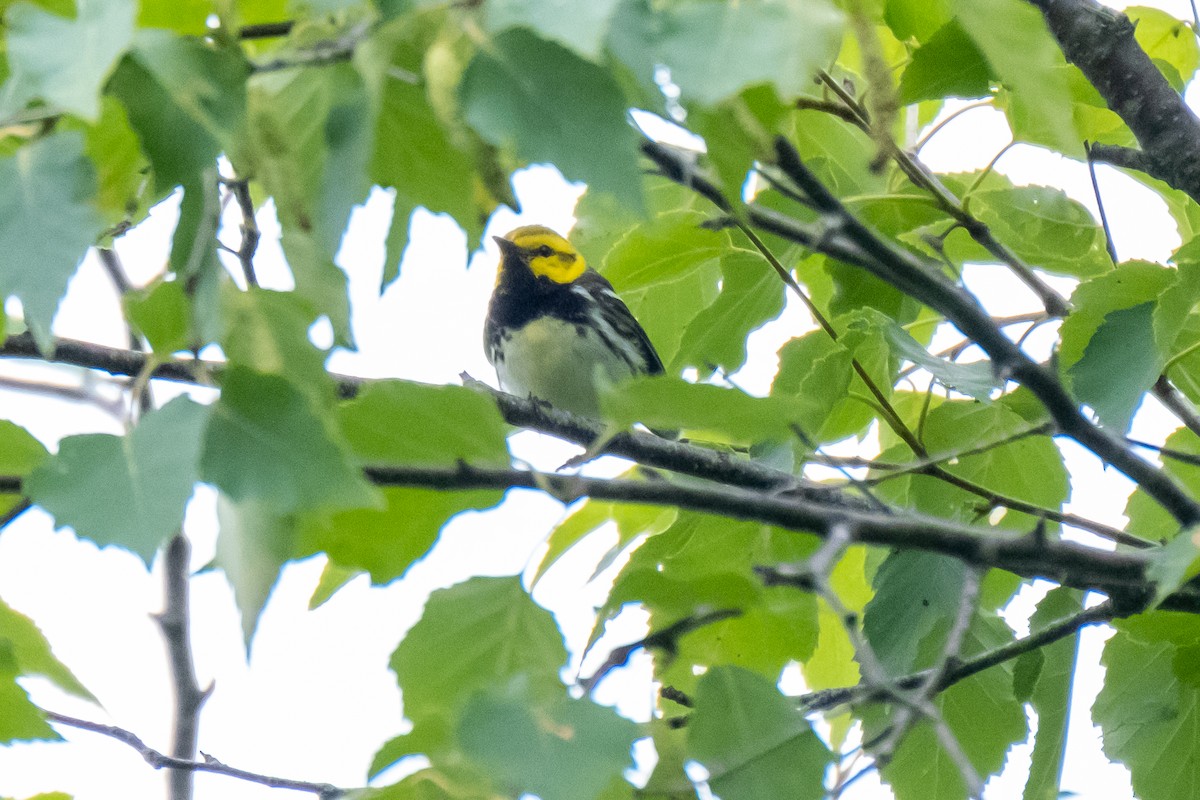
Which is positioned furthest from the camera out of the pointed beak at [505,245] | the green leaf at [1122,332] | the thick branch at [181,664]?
the pointed beak at [505,245]

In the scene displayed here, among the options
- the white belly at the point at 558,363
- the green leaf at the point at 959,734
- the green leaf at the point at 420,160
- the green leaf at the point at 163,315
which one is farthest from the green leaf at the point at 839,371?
the white belly at the point at 558,363

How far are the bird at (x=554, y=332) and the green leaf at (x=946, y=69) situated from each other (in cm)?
170

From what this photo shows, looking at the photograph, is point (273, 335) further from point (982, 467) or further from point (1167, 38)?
point (1167, 38)

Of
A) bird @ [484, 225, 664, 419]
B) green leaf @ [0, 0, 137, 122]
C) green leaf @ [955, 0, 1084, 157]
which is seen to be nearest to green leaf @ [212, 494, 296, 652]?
green leaf @ [0, 0, 137, 122]

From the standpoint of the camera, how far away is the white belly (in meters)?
2.92

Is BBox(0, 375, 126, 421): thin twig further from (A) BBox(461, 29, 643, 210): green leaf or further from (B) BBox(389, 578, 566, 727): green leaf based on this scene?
(A) BBox(461, 29, 643, 210): green leaf

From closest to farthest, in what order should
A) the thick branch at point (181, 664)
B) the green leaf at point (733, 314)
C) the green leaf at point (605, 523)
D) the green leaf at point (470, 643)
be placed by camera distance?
the green leaf at point (470, 643) < the green leaf at point (605, 523) < the green leaf at point (733, 314) < the thick branch at point (181, 664)

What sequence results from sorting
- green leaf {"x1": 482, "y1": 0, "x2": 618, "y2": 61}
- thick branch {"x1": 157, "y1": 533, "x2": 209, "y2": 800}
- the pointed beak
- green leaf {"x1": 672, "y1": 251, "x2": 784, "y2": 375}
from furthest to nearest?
1. the pointed beak
2. thick branch {"x1": 157, "y1": 533, "x2": 209, "y2": 800}
3. green leaf {"x1": 672, "y1": 251, "x2": 784, "y2": 375}
4. green leaf {"x1": 482, "y1": 0, "x2": 618, "y2": 61}

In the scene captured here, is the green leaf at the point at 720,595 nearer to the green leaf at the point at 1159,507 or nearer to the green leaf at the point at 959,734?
the green leaf at the point at 959,734

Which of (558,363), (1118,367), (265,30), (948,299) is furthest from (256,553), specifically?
(558,363)

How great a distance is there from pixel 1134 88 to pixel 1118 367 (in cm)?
35

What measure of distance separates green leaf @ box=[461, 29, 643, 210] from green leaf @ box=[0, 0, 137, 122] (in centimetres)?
15

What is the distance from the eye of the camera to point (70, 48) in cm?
54

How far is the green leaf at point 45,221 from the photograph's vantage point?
0.58 m
